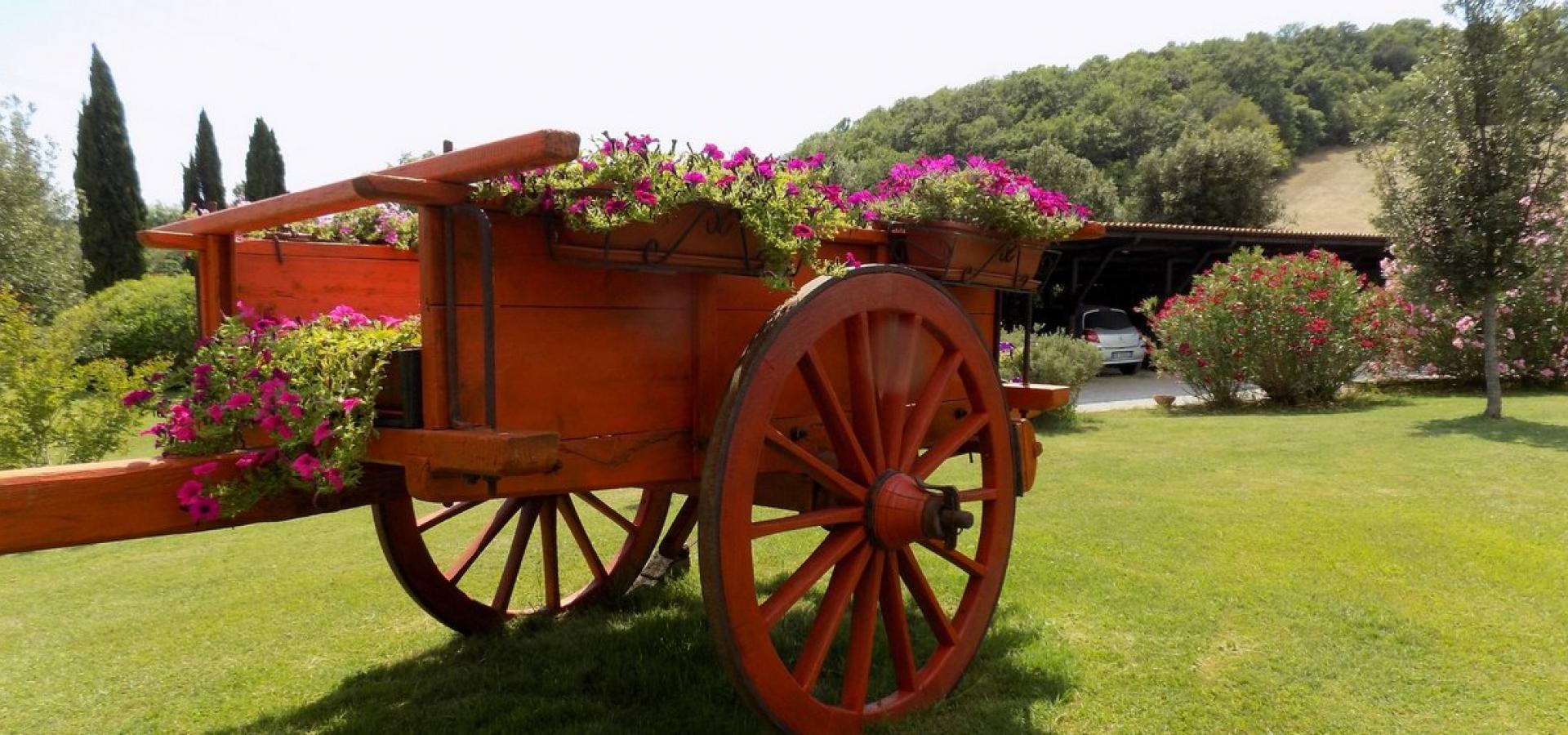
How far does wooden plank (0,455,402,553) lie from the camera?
1.58 metres

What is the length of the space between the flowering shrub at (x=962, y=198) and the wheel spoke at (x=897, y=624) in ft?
3.48

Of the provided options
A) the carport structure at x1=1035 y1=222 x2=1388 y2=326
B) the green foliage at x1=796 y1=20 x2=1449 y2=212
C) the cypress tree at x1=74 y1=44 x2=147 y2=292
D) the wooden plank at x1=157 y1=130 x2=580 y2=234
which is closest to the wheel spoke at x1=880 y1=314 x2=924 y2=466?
the wooden plank at x1=157 y1=130 x2=580 y2=234

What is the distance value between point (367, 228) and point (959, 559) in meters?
2.15

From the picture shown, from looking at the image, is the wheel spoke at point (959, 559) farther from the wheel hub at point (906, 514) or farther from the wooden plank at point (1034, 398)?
the wooden plank at point (1034, 398)

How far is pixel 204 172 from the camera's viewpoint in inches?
1470

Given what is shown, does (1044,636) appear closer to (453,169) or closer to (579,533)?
(579,533)

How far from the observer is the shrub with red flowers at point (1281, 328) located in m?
12.2

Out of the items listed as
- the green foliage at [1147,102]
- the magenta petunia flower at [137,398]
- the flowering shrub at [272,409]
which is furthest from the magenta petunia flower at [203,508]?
the green foliage at [1147,102]

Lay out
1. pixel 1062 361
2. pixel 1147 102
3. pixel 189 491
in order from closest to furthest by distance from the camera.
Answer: pixel 189 491
pixel 1062 361
pixel 1147 102

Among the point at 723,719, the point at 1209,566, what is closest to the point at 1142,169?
the point at 1209,566

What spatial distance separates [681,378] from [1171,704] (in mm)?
2090

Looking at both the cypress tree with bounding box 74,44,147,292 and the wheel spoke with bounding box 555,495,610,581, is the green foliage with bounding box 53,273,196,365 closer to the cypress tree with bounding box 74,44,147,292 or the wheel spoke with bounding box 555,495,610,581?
the cypress tree with bounding box 74,44,147,292

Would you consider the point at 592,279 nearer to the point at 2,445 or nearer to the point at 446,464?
the point at 446,464

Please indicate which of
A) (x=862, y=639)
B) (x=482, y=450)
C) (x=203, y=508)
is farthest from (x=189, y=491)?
(x=862, y=639)
